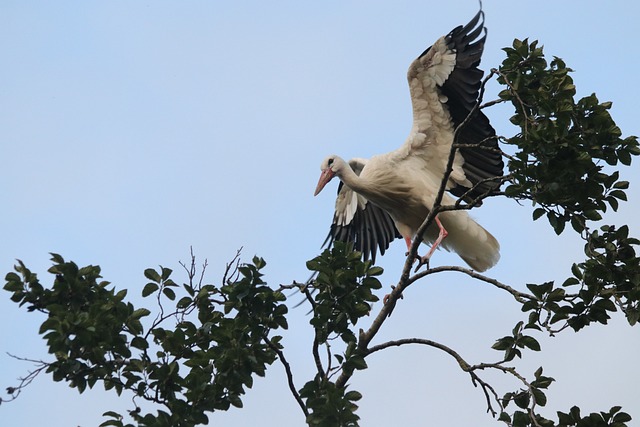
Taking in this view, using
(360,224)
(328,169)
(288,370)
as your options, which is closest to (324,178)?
(328,169)

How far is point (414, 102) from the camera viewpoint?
8.28 metres

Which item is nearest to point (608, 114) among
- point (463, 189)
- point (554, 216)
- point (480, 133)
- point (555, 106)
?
point (555, 106)

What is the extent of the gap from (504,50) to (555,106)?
1.90ft

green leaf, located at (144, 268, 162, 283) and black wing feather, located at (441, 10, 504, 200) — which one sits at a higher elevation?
black wing feather, located at (441, 10, 504, 200)

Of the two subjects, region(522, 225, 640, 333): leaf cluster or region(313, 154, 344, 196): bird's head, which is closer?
region(522, 225, 640, 333): leaf cluster

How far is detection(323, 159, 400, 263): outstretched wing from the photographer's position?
9461 mm

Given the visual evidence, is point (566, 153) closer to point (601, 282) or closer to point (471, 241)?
point (601, 282)

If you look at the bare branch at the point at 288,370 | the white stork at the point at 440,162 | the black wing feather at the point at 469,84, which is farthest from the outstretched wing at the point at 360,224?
the bare branch at the point at 288,370

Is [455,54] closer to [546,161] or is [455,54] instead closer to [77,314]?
[546,161]

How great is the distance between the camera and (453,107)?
8266mm

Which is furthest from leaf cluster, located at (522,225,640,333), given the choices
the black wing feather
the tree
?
the black wing feather

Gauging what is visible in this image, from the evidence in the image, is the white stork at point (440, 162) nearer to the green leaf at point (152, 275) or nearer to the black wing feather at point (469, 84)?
the black wing feather at point (469, 84)

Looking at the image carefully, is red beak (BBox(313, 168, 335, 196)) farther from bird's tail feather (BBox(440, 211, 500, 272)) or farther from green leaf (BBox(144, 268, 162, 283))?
green leaf (BBox(144, 268, 162, 283))

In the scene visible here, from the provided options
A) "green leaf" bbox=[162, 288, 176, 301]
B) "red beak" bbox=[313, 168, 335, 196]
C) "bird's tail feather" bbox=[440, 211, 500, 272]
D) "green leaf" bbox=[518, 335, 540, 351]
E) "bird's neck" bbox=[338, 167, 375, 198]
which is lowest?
"green leaf" bbox=[518, 335, 540, 351]
